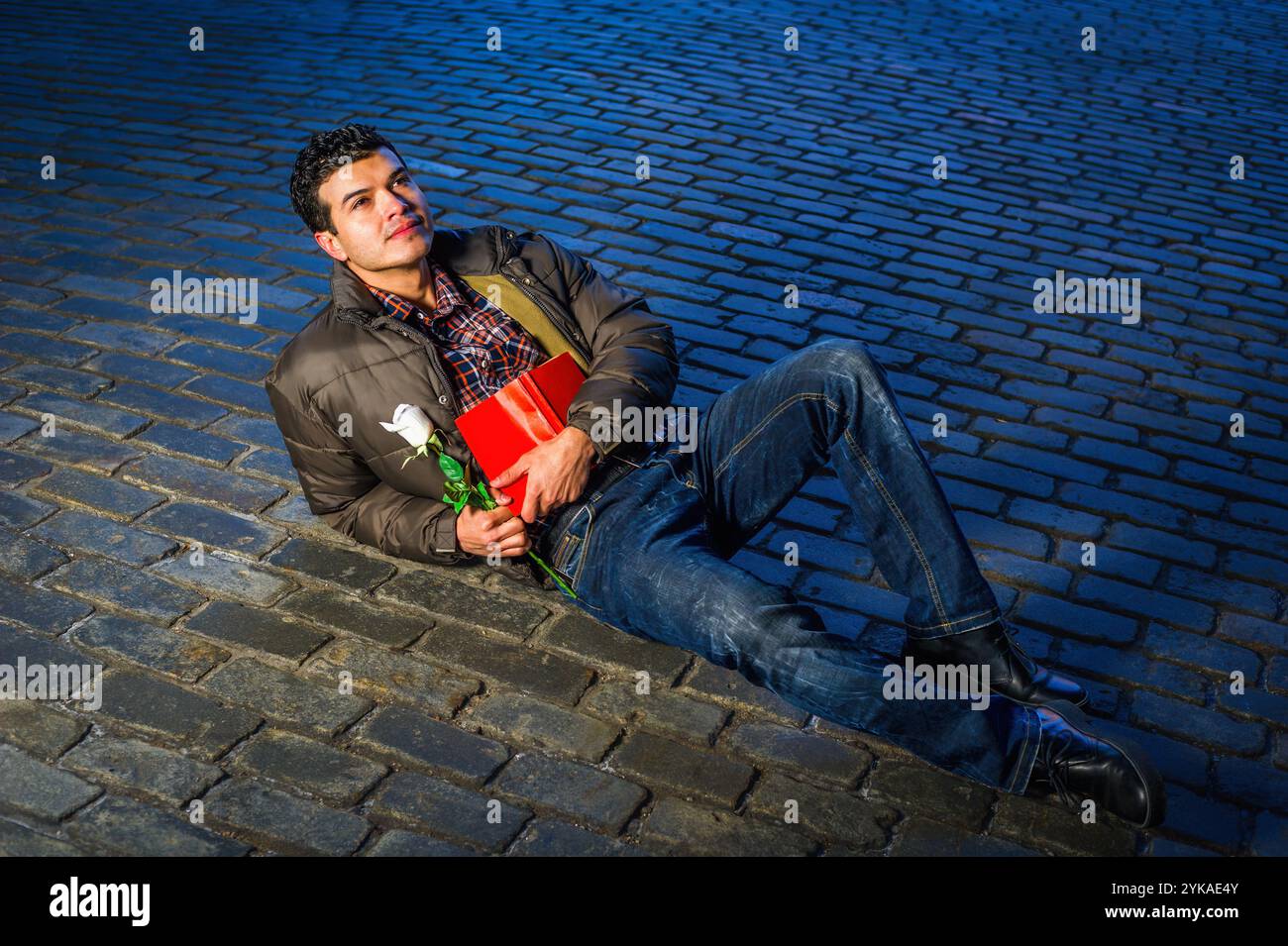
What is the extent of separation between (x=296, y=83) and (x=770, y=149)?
10.6 ft

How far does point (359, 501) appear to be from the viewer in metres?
3.49

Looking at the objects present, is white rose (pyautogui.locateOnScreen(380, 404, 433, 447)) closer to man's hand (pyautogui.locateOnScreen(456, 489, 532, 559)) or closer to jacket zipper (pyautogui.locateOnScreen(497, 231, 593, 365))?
man's hand (pyautogui.locateOnScreen(456, 489, 532, 559))

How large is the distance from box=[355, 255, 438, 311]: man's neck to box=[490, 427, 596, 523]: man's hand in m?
0.62

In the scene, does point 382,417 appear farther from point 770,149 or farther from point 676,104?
point 676,104

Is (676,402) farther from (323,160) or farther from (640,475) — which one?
(323,160)

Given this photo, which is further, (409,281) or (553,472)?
(409,281)

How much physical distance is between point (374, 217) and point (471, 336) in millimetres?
421

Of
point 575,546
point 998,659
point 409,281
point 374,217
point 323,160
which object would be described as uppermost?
point 323,160

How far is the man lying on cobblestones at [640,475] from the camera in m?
2.81

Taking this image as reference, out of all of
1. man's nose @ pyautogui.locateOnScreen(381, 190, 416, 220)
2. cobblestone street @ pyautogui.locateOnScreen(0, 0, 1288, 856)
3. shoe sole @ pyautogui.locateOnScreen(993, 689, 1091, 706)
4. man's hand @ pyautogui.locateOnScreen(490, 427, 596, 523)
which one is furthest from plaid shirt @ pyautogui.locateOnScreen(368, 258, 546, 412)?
shoe sole @ pyautogui.locateOnScreen(993, 689, 1091, 706)

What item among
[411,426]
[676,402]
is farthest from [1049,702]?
[676,402]

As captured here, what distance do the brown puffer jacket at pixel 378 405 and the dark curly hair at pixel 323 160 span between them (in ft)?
0.54

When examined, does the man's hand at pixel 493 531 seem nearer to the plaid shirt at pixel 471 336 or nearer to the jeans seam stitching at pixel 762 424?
the plaid shirt at pixel 471 336

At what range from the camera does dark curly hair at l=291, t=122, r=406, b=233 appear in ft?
11.3
